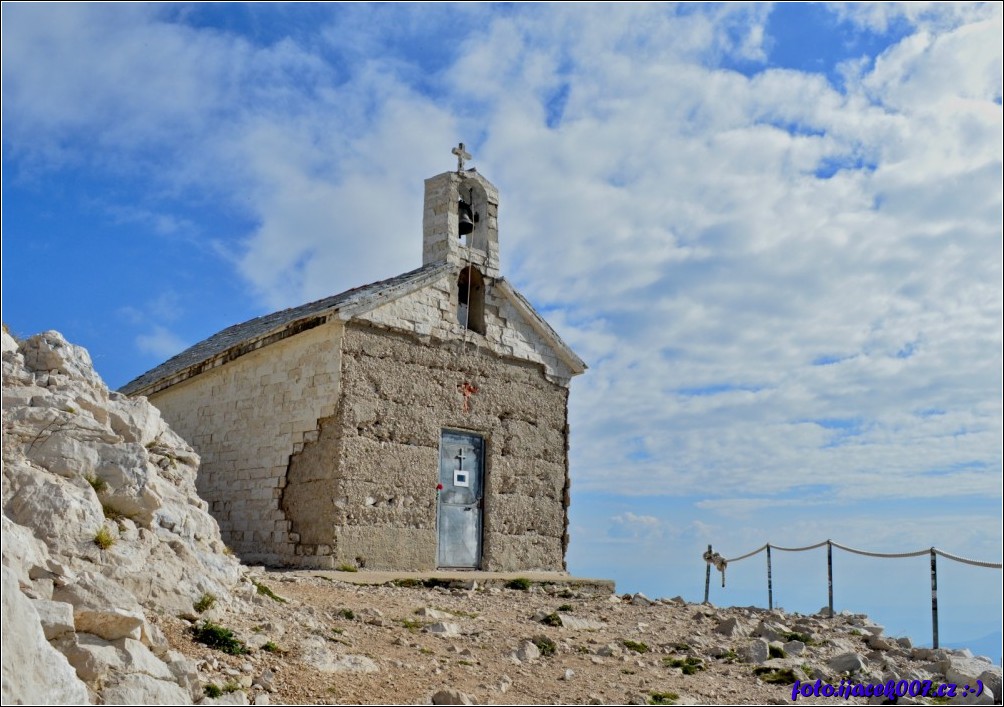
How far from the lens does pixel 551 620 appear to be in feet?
35.4

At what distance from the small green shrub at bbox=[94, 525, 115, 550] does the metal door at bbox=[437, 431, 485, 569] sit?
743 centimetres

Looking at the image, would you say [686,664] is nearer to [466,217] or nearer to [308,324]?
[308,324]

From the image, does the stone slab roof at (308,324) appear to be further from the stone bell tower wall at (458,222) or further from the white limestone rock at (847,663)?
the white limestone rock at (847,663)

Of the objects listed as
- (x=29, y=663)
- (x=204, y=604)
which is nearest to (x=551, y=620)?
(x=204, y=604)

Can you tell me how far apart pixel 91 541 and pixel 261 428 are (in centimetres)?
746

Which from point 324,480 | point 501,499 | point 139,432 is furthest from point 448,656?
point 501,499

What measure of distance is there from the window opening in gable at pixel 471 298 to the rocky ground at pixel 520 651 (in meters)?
4.89

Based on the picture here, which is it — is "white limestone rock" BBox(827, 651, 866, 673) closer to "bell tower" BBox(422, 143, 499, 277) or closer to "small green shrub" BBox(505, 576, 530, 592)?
"small green shrub" BBox(505, 576, 530, 592)

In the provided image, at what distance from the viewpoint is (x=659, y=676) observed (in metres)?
8.79

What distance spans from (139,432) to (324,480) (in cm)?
464

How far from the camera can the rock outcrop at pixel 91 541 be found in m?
6.07

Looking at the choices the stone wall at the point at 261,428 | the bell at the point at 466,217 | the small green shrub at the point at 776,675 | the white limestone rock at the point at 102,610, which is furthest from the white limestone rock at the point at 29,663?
the bell at the point at 466,217

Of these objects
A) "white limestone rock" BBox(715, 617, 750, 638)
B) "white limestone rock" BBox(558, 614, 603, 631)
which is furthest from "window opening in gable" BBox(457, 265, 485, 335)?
"white limestone rock" BBox(715, 617, 750, 638)

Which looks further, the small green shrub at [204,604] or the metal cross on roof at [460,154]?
the metal cross on roof at [460,154]
